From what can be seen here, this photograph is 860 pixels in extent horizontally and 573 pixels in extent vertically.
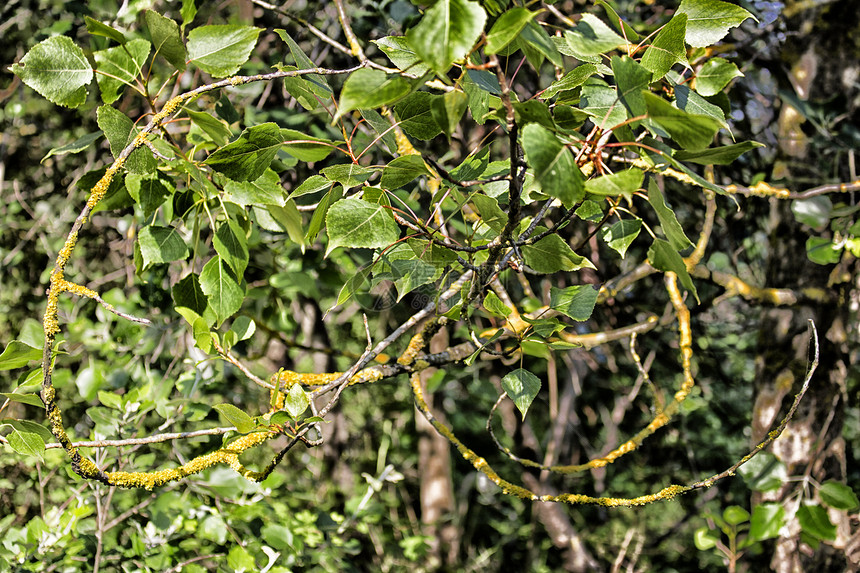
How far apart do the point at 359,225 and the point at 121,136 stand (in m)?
0.29

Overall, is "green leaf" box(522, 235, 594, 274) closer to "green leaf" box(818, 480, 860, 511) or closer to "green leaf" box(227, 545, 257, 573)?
"green leaf" box(227, 545, 257, 573)

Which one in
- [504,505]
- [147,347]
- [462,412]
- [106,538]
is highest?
[147,347]

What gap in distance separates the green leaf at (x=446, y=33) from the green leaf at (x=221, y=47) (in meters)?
0.36

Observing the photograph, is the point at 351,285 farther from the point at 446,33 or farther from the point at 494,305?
the point at 446,33

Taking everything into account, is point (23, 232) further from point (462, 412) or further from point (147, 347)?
point (462, 412)

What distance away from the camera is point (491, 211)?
1.56ft

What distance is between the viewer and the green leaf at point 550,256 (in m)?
0.50

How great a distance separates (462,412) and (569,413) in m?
1.23

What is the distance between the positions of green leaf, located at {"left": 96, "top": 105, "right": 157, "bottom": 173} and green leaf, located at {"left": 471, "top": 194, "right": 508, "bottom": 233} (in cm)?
34

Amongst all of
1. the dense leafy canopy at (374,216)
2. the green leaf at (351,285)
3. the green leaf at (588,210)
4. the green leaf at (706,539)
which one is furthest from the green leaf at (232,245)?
the green leaf at (706,539)

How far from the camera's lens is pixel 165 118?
595 millimetres

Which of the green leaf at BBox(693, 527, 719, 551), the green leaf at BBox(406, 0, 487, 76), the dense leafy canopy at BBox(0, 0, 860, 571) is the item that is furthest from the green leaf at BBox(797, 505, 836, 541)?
Result: the green leaf at BBox(406, 0, 487, 76)

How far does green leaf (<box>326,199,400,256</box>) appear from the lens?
468 mm

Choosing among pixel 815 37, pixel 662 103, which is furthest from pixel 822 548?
pixel 662 103
